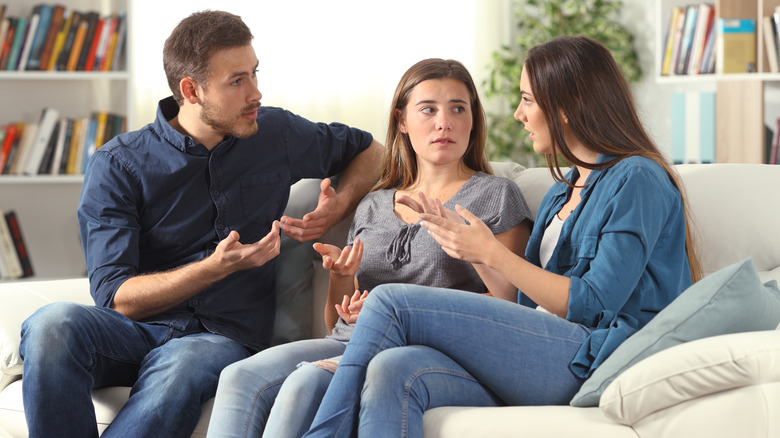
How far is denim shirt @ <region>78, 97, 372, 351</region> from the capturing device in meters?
1.91

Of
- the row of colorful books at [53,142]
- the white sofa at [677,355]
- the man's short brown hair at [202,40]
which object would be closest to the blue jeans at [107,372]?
the white sofa at [677,355]

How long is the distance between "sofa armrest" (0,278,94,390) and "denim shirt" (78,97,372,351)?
0.62 ft

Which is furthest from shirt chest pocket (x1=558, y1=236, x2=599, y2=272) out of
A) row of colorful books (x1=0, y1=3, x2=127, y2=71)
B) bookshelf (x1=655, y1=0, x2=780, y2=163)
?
row of colorful books (x1=0, y1=3, x2=127, y2=71)

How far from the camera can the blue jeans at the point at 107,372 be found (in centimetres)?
160

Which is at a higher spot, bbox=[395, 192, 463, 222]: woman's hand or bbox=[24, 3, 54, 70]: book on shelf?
bbox=[24, 3, 54, 70]: book on shelf

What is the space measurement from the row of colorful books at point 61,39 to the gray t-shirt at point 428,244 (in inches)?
75.9

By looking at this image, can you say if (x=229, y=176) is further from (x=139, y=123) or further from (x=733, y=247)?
(x=139, y=123)

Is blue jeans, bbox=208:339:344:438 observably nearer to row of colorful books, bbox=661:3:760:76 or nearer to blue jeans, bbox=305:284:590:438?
blue jeans, bbox=305:284:590:438

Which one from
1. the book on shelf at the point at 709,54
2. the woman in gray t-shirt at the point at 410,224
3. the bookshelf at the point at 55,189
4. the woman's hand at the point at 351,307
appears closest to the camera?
the woman in gray t-shirt at the point at 410,224

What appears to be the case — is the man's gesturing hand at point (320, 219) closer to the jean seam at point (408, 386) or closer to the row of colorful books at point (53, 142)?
the jean seam at point (408, 386)

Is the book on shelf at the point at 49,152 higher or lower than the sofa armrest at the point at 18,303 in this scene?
higher

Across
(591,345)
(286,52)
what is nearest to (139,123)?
(286,52)

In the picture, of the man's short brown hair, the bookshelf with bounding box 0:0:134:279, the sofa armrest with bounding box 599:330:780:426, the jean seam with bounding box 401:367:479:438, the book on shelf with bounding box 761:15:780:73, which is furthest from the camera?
the bookshelf with bounding box 0:0:134:279

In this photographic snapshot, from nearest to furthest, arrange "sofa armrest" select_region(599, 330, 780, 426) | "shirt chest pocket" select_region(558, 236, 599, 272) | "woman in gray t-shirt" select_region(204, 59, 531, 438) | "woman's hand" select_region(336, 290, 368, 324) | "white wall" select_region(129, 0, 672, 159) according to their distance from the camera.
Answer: "sofa armrest" select_region(599, 330, 780, 426)
"shirt chest pocket" select_region(558, 236, 599, 272)
"woman in gray t-shirt" select_region(204, 59, 531, 438)
"woman's hand" select_region(336, 290, 368, 324)
"white wall" select_region(129, 0, 672, 159)
